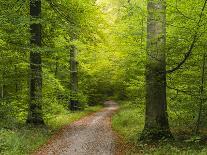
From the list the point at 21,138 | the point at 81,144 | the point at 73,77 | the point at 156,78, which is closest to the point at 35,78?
the point at 21,138

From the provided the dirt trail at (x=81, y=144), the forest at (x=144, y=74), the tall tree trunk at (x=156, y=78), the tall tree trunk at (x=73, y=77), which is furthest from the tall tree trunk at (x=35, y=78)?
the tall tree trunk at (x=73, y=77)

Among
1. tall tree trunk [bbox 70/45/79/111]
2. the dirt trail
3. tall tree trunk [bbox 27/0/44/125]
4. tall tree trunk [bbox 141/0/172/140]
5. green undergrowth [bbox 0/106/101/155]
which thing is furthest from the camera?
tall tree trunk [bbox 70/45/79/111]

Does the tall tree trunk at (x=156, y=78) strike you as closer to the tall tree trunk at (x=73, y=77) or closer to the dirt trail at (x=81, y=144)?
the dirt trail at (x=81, y=144)

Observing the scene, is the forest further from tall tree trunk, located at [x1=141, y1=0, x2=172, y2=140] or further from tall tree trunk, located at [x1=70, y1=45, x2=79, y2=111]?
tall tree trunk, located at [x1=70, y1=45, x2=79, y2=111]

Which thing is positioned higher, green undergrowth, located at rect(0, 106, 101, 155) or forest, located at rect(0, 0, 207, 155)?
forest, located at rect(0, 0, 207, 155)

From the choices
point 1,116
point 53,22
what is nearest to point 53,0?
point 53,22

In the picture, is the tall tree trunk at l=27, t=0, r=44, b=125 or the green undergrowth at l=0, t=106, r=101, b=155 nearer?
the green undergrowth at l=0, t=106, r=101, b=155

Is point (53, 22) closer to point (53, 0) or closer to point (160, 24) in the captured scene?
point (53, 0)

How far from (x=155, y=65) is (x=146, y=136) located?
8.37ft

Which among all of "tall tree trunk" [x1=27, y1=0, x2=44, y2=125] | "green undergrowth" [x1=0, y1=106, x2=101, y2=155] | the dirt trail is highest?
"tall tree trunk" [x1=27, y1=0, x2=44, y2=125]

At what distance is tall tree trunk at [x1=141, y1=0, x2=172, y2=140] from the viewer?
12.1m

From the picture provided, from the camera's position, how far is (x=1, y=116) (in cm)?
1456

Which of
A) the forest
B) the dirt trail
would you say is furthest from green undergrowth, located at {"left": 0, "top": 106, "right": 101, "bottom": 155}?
the dirt trail

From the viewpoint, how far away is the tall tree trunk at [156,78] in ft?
39.8
